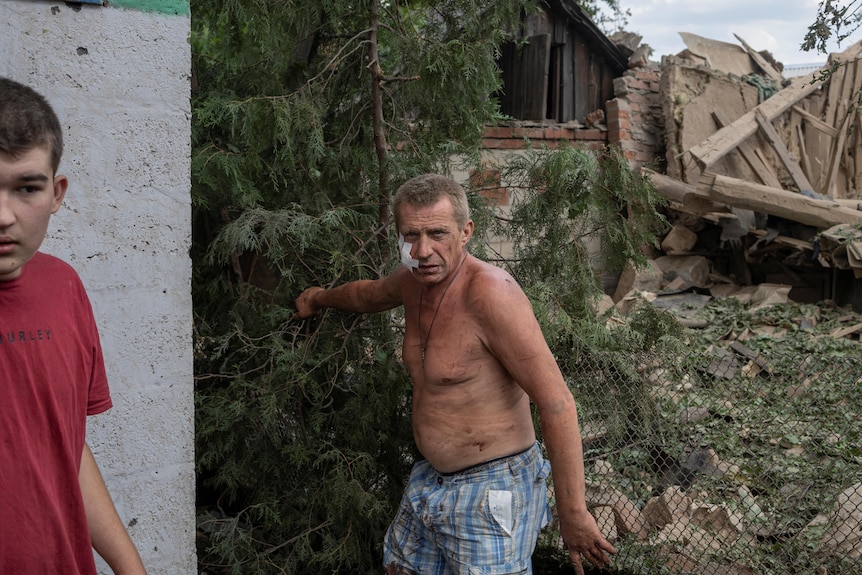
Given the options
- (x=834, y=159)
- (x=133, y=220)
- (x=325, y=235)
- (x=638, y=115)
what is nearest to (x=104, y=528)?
(x=133, y=220)

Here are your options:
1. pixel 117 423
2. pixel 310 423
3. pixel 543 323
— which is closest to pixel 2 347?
pixel 117 423

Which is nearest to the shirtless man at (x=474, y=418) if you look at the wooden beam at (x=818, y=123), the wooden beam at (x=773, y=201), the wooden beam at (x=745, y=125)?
the wooden beam at (x=773, y=201)

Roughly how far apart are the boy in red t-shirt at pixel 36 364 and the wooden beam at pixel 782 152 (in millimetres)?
11385

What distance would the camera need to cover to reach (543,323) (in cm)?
429

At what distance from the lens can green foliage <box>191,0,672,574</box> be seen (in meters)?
4.10

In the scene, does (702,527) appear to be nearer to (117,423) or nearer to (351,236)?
(351,236)

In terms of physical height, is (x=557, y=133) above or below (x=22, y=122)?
above

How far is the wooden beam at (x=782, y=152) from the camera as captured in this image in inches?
450

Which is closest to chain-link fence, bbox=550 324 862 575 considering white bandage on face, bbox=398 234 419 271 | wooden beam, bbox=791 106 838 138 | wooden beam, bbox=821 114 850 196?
white bandage on face, bbox=398 234 419 271

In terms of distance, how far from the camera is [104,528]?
1.87 meters

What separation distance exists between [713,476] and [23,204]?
404 cm

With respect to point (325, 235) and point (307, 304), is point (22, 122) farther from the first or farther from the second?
point (325, 235)

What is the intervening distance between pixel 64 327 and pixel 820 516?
4.01m

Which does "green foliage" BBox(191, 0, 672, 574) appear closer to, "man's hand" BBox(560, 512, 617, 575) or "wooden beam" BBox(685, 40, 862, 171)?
"man's hand" BBox(560, 512, 617, 575)
